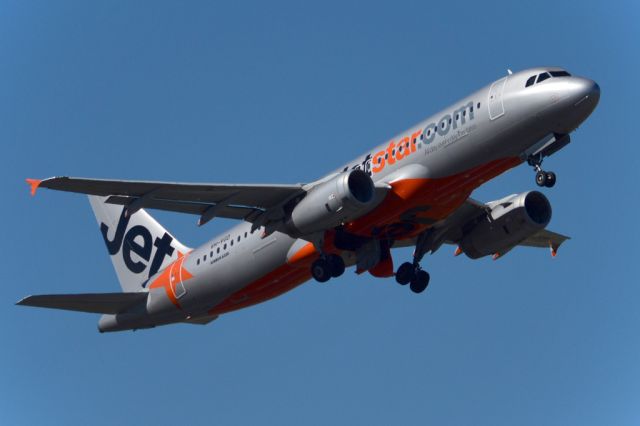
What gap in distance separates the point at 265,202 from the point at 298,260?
270 cm

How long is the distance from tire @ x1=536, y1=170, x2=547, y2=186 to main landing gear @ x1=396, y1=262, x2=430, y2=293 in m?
9.31

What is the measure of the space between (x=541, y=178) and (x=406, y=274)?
9713 millimetres

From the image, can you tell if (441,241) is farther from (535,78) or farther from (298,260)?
(535,78)

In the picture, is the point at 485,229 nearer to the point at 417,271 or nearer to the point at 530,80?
the point at 417,271

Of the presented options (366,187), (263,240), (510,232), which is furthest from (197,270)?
(510,232)

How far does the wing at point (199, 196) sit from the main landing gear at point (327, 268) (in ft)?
8.86

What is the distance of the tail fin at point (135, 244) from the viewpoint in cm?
5400

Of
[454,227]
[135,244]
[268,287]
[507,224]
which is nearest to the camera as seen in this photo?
[268,287]

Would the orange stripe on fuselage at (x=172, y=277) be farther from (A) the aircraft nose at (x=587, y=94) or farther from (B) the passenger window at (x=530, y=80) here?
(A) the aircraft nose at (x=587, y=94)

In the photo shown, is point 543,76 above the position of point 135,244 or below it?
below

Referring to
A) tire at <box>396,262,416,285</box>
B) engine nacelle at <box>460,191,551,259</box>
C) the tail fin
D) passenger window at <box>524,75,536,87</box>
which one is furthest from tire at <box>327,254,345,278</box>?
passenger window at <box>524,75,536,87</box>

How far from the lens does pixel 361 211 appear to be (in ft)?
143

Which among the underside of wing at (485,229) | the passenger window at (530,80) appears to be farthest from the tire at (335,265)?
the passenger window at (530,80)

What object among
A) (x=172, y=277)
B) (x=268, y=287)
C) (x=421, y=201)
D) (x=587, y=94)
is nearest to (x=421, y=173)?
(x=421, y=201)
